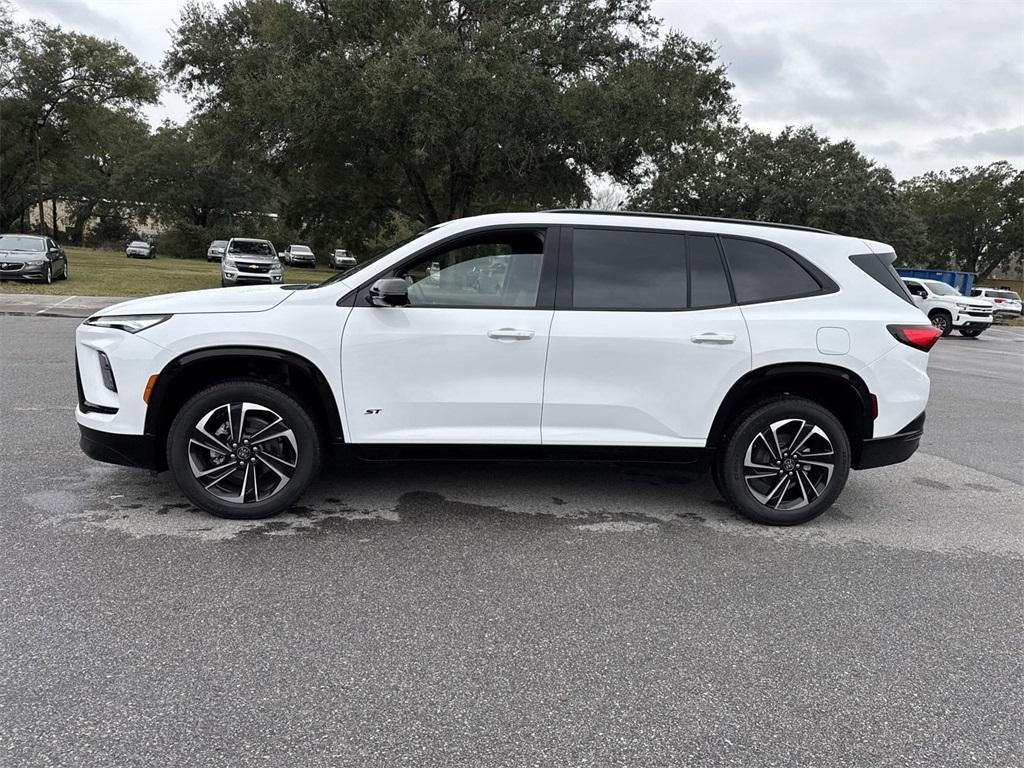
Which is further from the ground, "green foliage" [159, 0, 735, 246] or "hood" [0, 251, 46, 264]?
"green foliage" [159, 0, 735, 246]

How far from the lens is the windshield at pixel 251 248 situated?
977 inches

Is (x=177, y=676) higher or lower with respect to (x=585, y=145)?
lower

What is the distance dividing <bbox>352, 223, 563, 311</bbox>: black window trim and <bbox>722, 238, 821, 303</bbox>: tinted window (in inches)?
42.4

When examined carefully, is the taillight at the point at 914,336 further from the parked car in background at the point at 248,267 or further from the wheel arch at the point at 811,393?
the parked car in background at the point at 248,267

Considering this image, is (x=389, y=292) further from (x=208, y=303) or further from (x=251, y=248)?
(x=251, y=248)

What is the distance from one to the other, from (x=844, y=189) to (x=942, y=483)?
3699cm

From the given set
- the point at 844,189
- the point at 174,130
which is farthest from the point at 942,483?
the point at 174,130

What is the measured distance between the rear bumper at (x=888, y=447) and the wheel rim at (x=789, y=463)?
24 cm

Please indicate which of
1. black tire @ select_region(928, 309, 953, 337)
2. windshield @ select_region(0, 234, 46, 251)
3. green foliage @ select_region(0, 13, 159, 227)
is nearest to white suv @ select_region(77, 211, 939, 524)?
windshield @ select_region(0, 234, 46, 251)

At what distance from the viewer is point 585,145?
1811cm

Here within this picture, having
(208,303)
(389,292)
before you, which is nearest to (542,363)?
(389,292)

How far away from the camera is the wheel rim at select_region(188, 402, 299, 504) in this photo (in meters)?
3.96

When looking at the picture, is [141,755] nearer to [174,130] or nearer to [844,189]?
[844,189]

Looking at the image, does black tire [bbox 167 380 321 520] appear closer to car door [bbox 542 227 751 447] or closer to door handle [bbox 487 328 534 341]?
door handle [bbox 487 328 534 341]
